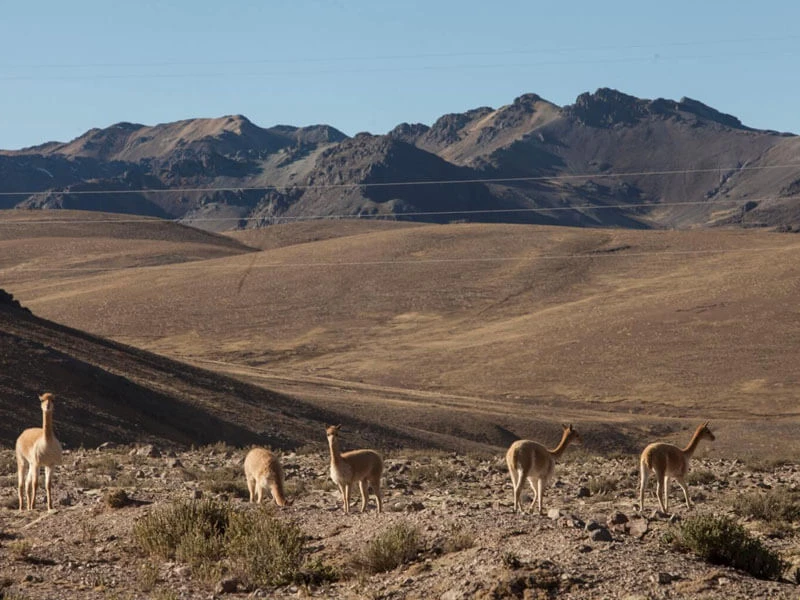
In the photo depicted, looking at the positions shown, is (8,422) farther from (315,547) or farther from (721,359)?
(721,359)

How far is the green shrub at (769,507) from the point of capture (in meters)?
15.2

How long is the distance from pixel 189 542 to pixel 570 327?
60010 mm

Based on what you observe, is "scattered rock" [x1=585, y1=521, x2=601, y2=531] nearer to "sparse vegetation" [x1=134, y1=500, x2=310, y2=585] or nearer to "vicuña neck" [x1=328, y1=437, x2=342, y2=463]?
"sparse vegetation" [x1=134, y1=500, x2=310, y2=585]

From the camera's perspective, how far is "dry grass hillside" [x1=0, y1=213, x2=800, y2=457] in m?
50.2

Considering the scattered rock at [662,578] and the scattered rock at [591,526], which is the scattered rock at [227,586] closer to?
the scattered rock at [591,526]

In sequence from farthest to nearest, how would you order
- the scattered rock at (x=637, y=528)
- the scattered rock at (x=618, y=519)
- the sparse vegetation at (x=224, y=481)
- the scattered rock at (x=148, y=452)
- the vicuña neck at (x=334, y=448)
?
1. the scattered rock at (x=148, y=452)
2. the sparse vegetation at (x=224, y=481)
3. the vicuña neck at (x=334, y=448)
4. the scattered rock at (x=618, y=519)
5. the scattered rock at (x=637, y=528)

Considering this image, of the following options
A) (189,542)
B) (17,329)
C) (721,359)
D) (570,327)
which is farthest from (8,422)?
Result: (570,327)

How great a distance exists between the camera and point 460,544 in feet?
36.6

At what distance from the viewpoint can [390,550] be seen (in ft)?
36.4

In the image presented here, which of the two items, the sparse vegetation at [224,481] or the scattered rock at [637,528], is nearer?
the scattered rock at [637,528]

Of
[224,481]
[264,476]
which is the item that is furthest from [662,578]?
[224,481]

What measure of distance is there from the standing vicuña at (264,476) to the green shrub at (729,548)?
5186mm

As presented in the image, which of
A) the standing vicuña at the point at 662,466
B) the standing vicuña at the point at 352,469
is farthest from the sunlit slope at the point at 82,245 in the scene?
the standing vicuña at the point at 662,466

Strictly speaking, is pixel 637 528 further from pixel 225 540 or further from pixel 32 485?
pixel 32 485
